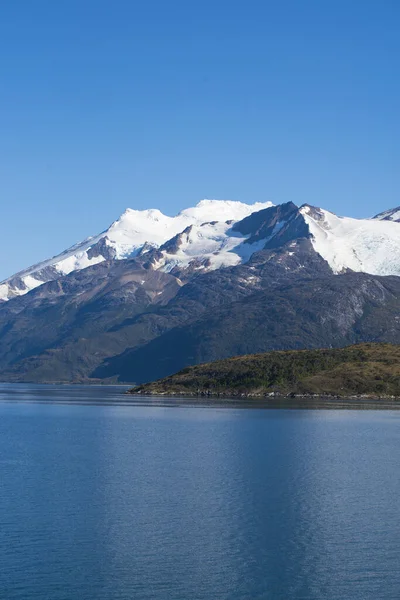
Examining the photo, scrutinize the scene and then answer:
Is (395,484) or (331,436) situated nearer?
(395,484)

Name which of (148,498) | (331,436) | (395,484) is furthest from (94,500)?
(331,436)

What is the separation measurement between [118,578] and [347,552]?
2004 centimetres

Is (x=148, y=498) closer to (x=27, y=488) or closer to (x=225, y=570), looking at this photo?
(x=27, y=488)

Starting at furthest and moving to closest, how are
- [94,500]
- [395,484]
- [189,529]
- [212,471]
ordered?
[212,471] → [395,484] → [94,500] → [189,529]

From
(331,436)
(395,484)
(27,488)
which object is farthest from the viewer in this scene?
(331,436)

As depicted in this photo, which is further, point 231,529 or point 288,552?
point 231,529

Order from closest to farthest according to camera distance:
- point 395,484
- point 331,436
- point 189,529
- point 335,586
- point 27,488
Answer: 1. point 335,586
2. point 189,529
3. point 27,488
4. point 395,484
5. point 331,436

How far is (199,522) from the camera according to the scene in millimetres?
82625

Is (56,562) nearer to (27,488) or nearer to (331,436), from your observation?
(27,488)

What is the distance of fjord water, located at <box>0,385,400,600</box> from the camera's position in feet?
210

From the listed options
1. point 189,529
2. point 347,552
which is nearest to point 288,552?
point 347,552

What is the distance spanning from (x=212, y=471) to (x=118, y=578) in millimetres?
49197

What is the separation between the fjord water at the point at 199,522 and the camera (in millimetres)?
64062

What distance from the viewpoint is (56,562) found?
68.7 m
